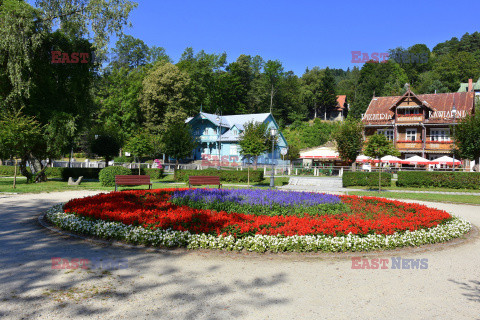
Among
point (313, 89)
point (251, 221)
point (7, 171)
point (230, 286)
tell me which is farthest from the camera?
point (313, 89)

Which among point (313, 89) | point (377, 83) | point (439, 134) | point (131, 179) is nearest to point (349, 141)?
point (439, 134)

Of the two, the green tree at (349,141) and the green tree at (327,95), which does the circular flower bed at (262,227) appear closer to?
the green tree at (349,141)

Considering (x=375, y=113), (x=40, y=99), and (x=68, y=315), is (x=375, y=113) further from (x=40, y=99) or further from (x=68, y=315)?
(x=68, y=315)

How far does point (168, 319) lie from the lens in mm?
4039

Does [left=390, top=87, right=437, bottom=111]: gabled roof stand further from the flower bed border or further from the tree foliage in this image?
the flower bed border

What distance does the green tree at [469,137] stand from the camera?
1115 inches

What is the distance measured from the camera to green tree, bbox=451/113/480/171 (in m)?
28.3

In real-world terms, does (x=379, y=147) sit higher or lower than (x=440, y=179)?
higher

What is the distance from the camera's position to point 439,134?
132 feet

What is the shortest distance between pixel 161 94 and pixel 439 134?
39.6m

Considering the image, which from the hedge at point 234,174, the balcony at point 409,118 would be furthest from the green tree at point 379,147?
the balcony at point 409,118

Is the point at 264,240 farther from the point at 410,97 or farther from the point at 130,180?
the point at 410,97

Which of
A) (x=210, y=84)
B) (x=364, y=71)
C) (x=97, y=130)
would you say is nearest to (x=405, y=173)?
(x=97, y=130)

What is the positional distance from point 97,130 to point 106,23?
757 inches
